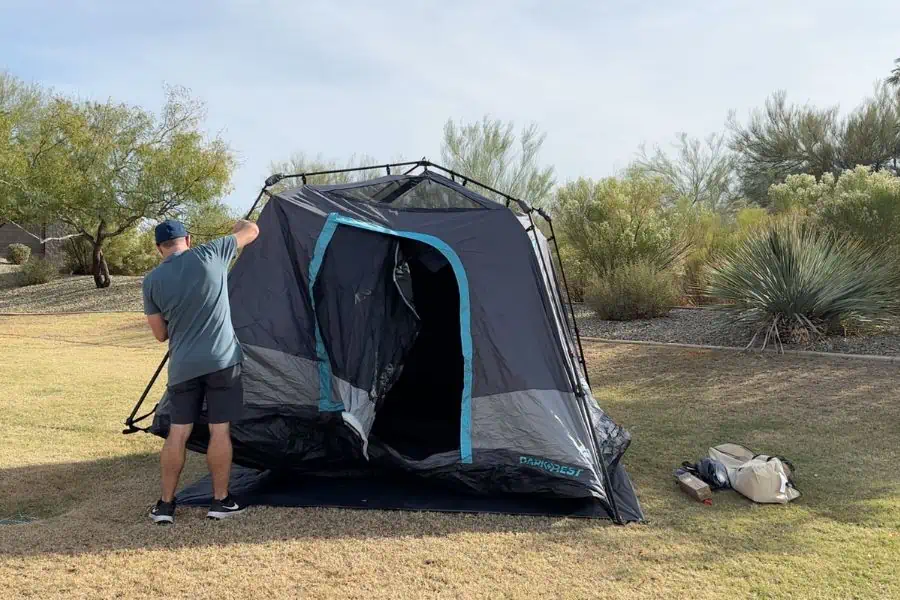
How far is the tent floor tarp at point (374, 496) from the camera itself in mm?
3912

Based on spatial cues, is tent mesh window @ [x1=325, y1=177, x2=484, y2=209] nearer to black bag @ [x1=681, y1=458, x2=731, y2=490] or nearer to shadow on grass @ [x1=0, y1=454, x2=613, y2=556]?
shadow on grass @ [x1=0, y1=454, x2=613, y2=556]

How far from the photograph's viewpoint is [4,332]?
1284 cm

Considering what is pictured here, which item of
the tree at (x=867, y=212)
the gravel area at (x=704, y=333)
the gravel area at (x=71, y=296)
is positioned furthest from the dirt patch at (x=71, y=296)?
the tree at (x=867, y=212)

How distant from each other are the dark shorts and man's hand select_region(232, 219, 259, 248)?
2.26 ft

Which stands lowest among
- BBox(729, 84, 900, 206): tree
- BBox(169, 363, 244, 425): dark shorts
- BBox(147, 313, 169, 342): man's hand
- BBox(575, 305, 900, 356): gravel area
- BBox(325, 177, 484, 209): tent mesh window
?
BBox(575, 305, 900, 356): gravel area

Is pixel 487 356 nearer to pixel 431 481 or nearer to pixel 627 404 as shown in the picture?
pixel 431 481

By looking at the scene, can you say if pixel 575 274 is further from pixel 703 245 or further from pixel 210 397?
pixel 210 397

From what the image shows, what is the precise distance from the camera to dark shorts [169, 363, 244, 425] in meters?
3.65

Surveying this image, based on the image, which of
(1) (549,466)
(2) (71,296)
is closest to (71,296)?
(2) (71,296)

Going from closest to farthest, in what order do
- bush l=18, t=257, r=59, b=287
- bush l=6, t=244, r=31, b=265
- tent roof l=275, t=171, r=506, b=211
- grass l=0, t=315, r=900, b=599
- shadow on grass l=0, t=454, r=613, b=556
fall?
1. grass l=0, t=315, r=900, b=599
2. shadow on grass l=0, t=454, r=613, b=556
3. tent roof l=275, t=171, r=506, b=211
4. bush l=18, t=257, r=59, b=287
5. bush l=6, t=244, r=31, b=265

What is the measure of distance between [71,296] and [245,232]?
15930mm

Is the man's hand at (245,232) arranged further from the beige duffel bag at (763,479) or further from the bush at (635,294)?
the bush at (635,294)

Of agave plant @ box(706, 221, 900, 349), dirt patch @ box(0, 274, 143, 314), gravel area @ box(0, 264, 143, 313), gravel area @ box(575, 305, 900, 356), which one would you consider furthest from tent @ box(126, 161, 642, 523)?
gravel area @ box(0, 264, 143, 313)

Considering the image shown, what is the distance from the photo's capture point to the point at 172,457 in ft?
12.0
